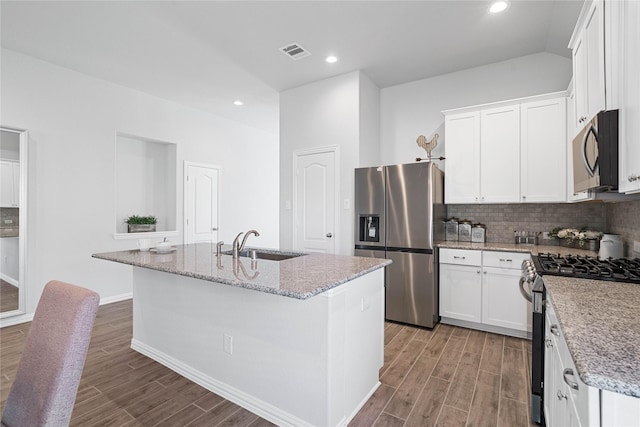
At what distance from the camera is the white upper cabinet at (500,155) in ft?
10.9

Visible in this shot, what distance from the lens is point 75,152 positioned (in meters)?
3.93

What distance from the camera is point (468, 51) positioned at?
3.44 meters

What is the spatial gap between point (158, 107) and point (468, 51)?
4352 mm

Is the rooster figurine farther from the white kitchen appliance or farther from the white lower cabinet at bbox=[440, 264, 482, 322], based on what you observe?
the white kitchen appliance

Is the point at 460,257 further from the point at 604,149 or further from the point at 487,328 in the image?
the point at 604,149

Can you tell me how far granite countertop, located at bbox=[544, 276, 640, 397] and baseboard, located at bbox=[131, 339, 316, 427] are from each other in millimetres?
1445

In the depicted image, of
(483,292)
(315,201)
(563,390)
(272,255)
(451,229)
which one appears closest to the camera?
(563,390)

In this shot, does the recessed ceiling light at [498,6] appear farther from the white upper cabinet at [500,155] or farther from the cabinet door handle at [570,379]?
the cabinet door handle at [570,379]

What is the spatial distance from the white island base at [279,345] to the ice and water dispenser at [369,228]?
144cm

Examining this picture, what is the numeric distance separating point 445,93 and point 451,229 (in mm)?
1745

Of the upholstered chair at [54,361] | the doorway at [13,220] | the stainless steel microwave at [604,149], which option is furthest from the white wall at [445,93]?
the doorway at [13,220]

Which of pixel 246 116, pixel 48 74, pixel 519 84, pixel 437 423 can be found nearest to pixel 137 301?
pixel 437 423

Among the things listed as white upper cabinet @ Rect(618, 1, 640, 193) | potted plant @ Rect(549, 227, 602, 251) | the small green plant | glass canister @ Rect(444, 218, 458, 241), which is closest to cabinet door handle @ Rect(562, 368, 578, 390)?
white upper cabinet @ Rect(618, 1, 640, 193)

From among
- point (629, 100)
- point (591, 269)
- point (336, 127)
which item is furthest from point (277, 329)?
point (336, 127)
